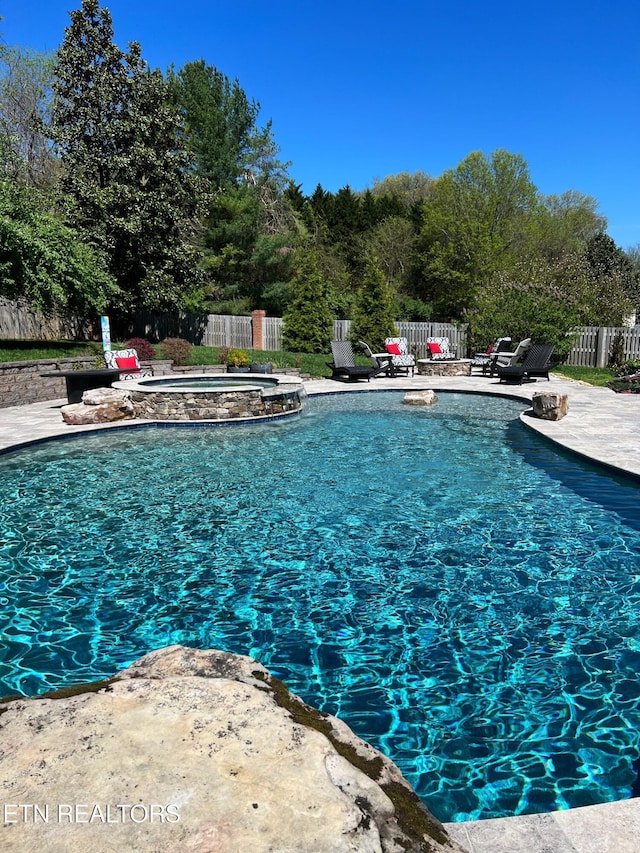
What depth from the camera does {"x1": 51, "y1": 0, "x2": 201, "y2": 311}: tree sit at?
862 inches

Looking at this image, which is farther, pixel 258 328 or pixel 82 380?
pixel 258 328

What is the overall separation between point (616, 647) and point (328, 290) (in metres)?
25.3

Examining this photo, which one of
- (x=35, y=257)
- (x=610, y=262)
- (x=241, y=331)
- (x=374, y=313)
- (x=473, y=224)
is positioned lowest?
(x=241, y=331)

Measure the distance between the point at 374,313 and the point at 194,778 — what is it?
72.0ft

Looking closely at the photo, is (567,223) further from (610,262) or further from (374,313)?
(374,313)

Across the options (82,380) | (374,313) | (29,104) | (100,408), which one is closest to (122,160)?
(29,104)

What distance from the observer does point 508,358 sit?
18.5 m

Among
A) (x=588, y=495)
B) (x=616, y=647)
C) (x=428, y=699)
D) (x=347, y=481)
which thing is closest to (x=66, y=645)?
(x=428, y=699)

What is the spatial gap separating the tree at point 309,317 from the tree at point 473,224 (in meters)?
15.9

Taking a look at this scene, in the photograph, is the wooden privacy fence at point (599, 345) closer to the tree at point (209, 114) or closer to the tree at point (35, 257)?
the tree at point (35, 257)

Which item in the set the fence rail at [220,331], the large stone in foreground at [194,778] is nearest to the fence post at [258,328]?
the fence rail at [220,331]

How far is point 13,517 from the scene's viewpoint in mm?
6012

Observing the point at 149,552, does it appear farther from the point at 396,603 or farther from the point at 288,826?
the point at 288,826

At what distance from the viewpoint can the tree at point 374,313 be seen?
74.0ft
